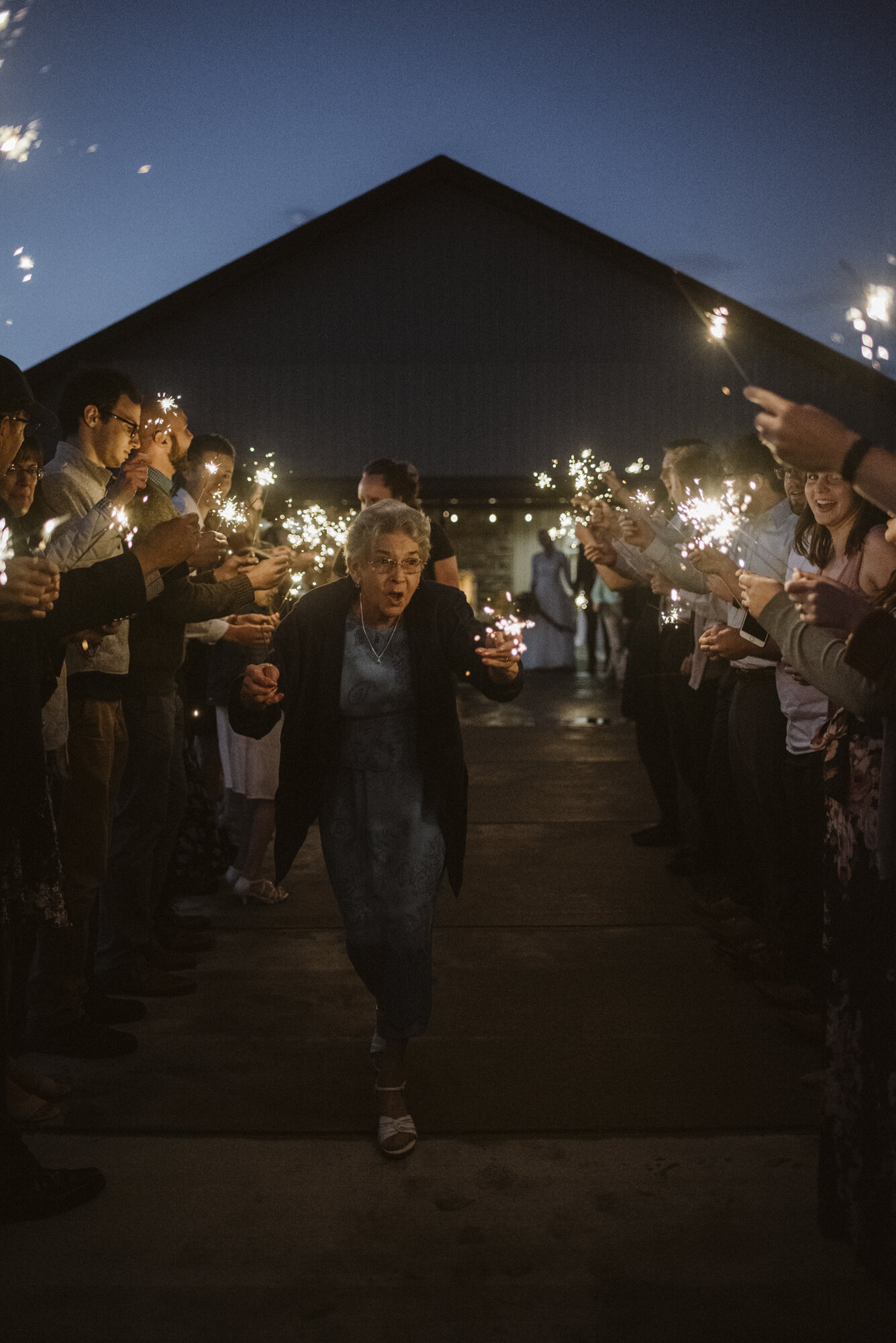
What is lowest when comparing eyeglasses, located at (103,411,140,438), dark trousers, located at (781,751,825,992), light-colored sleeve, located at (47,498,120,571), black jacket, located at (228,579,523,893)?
dark trousers, located at (781,751,825,992)

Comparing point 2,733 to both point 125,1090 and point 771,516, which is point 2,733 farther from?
point 771,516

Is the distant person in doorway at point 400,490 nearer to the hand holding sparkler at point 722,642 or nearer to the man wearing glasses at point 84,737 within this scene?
the man wearing glasses at point 84,737

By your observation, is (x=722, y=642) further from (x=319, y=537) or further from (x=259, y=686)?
(x=319, y=537)

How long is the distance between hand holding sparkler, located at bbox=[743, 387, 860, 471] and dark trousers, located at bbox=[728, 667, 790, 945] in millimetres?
2278

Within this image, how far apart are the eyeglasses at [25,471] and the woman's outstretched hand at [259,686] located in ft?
3.10

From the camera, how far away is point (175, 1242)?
2.61 m

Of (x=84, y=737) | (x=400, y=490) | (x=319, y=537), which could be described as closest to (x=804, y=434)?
(x=84, y=737)

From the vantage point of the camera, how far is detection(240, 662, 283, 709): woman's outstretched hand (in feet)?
10.1

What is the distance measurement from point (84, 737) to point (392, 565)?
4.42ft

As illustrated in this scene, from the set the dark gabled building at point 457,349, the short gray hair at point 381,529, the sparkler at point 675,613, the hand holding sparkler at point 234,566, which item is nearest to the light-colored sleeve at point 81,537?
the short gray hair at point 381,529

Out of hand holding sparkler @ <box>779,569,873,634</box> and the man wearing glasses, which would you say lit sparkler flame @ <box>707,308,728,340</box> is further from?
the man wearing glasses

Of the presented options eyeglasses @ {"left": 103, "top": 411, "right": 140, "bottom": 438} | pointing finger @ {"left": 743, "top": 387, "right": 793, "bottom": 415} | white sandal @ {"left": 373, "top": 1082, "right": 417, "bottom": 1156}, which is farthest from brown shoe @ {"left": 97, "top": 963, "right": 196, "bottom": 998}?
pointing finger @ {"left": 743, "top": 387, "right": 793, "bottom": 415}

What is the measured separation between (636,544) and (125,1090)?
9.50ft

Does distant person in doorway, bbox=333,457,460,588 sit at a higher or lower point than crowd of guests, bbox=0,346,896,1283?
higher
